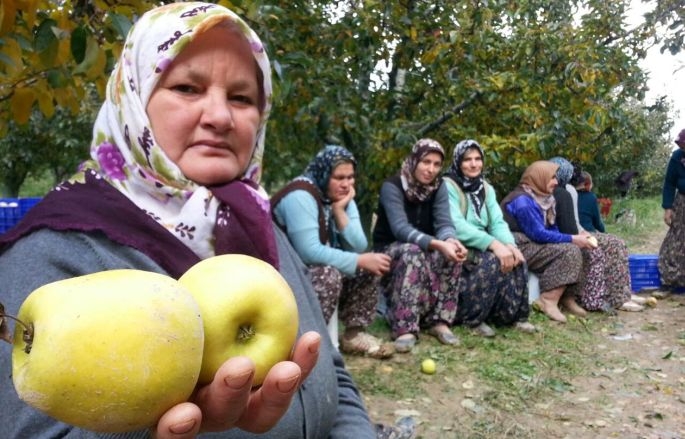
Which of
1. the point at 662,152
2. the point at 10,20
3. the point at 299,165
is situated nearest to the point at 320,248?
the point at 10,20

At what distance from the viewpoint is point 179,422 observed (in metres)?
0.75

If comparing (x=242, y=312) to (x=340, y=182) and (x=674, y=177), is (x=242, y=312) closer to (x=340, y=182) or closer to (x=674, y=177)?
(x=340, y=182)

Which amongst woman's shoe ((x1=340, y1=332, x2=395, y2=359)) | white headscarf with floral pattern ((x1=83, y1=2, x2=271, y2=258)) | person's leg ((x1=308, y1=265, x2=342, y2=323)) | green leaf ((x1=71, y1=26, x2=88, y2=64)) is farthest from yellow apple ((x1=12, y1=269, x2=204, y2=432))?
woman's shoe ((x1=340, y1=332, x2=395, y2=359))

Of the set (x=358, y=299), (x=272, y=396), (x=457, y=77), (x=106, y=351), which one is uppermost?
(x=457, y=77)

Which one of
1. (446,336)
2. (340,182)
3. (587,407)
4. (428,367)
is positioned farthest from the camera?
(446,336)

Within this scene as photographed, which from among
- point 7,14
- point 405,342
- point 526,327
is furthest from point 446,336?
point 7,14

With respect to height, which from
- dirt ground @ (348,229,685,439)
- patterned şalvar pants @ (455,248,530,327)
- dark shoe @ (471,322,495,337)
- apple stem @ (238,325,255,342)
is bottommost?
dirt ground @ (348,229,685,439)

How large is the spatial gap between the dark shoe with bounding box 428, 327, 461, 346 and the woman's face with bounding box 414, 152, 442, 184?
1230 millimetres

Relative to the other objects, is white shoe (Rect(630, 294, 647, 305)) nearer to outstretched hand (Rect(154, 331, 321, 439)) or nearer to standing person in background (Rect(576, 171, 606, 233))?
standing person in background (Rect(576, 171, 606, 233))

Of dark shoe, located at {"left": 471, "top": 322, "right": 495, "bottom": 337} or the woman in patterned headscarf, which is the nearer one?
the woman in patterned headscarf

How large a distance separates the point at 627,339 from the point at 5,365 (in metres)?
5.29

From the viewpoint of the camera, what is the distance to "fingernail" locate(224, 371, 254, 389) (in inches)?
29.9

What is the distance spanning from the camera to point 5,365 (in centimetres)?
98

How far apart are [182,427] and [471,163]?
472cm
